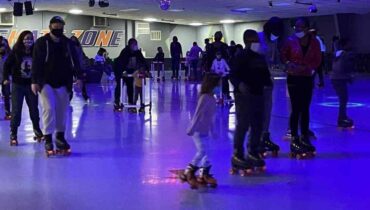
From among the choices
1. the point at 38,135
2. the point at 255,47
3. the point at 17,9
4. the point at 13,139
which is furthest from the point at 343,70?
the point at 17,9

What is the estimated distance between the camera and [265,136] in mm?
6707

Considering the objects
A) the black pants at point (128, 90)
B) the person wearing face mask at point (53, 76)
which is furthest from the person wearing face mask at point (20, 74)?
the black pants at point (128, 90)

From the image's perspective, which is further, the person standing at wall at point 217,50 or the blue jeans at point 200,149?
the person standing at wall at point 217,50

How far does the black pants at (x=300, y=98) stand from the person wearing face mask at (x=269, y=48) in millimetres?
269

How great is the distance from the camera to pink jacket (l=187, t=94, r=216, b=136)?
5098 mm

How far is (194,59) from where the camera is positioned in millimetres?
24109

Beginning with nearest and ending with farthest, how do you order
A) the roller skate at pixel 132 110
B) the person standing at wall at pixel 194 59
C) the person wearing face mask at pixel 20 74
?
the person wearing face mask at pixel 20 74 < the roller skate at pixel 132 110 < the person standing at wall at pixel 194 59

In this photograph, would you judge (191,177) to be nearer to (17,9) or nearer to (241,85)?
(241,85)

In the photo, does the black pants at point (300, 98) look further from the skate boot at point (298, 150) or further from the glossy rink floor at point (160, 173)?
the glossy rink floor at point (160, 173)

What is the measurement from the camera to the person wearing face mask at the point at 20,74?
23.8 feet

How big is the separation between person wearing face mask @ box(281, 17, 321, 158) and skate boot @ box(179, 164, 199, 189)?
69.0 inches

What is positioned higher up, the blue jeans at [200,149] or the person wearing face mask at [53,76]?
the person wearing face mask at [53,76]

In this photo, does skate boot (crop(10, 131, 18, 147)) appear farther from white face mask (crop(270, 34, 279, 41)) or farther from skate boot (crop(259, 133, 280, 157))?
white face mask (crop(270, 34, 279, 41))

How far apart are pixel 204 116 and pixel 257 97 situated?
2.48 feet
